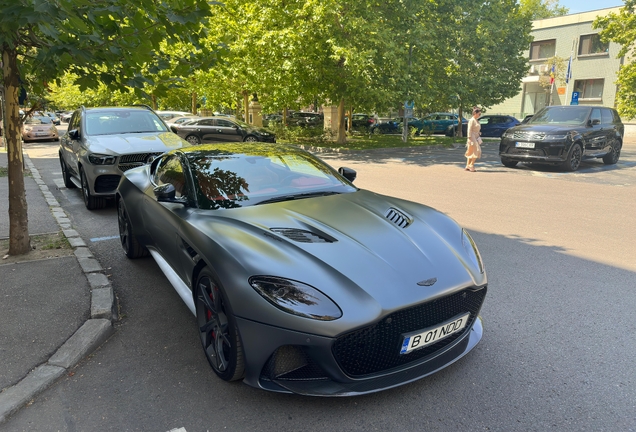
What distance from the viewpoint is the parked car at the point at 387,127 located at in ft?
108

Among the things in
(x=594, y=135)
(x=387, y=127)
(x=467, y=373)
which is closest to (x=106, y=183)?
(x=467, y=373)

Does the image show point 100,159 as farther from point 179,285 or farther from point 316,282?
point 316,282

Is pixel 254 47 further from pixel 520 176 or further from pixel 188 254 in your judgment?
pixel 188 254

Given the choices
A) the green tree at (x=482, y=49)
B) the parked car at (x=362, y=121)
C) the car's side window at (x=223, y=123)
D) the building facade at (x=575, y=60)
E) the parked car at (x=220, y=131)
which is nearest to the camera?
the parked car at (x=220, y=131)

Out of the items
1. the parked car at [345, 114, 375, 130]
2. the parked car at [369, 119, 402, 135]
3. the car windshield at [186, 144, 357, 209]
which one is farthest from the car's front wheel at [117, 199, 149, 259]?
the parked car at [345, 114, 375, 130]

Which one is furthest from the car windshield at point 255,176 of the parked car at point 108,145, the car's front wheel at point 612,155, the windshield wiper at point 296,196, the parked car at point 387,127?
the parked car at point 387,127

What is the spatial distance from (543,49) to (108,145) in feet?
146

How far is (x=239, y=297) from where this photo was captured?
262 cm

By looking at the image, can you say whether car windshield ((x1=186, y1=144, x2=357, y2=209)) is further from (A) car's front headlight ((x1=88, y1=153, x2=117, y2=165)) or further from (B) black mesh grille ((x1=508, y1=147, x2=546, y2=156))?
(B) black mesh grille ((x1=508, y1=147, x2=546, y2=156))

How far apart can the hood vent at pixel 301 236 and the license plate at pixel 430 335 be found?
30.5 inches

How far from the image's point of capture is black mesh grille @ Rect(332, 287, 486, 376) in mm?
2469

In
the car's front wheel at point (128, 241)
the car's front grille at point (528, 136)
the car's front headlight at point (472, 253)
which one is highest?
the car's front grille at point (528, 136)

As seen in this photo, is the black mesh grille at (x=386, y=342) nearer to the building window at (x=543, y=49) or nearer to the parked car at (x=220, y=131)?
the parked car at (x=220, y=131)

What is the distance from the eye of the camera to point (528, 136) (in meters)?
13.3
